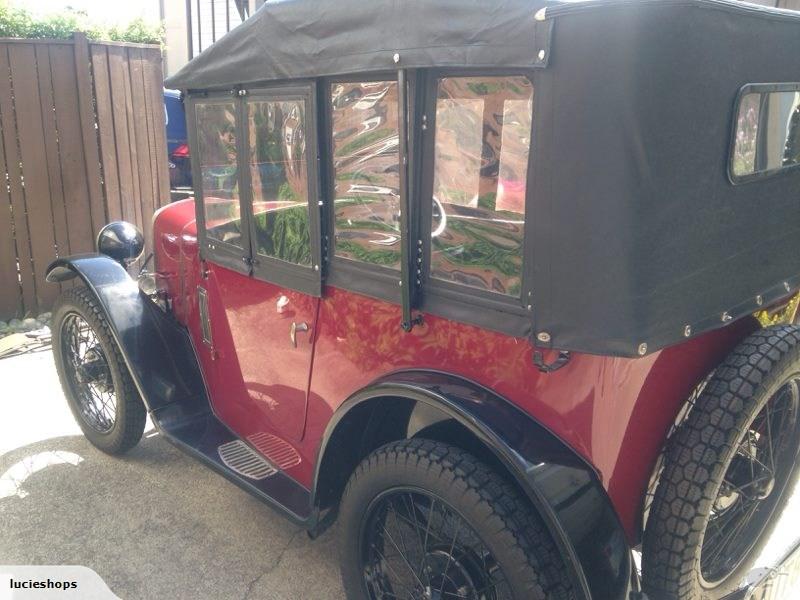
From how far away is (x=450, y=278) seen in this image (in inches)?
77.4

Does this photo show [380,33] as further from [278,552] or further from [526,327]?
[278,552]

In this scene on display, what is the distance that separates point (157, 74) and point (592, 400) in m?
5.35

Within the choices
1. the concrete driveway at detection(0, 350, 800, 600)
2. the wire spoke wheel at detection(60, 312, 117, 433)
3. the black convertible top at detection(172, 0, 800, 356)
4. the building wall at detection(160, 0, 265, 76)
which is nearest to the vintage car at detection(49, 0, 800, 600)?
the black convertible top at detection(172, 0, 800, 356)

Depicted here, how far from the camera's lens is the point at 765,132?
2.00 m

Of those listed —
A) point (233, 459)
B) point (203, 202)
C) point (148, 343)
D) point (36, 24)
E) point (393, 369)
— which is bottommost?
point (233, 459)

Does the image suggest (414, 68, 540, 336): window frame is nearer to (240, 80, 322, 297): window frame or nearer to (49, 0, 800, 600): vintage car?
(49, 0, 800, 600): vintage car

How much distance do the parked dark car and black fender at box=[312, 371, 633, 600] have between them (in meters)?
9.37

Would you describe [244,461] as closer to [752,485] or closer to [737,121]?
[752,485]

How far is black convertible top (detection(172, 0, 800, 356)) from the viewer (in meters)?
1.53

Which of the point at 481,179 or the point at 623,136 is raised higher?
the point at 623,136

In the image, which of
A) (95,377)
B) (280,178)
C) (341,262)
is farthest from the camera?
(95,377)

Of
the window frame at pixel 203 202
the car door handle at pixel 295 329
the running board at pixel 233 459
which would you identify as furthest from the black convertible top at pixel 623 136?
the running board at pixel 233 459

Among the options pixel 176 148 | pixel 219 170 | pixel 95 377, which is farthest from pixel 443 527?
pixel 176 148

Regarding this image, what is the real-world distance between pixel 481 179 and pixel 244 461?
165cm
